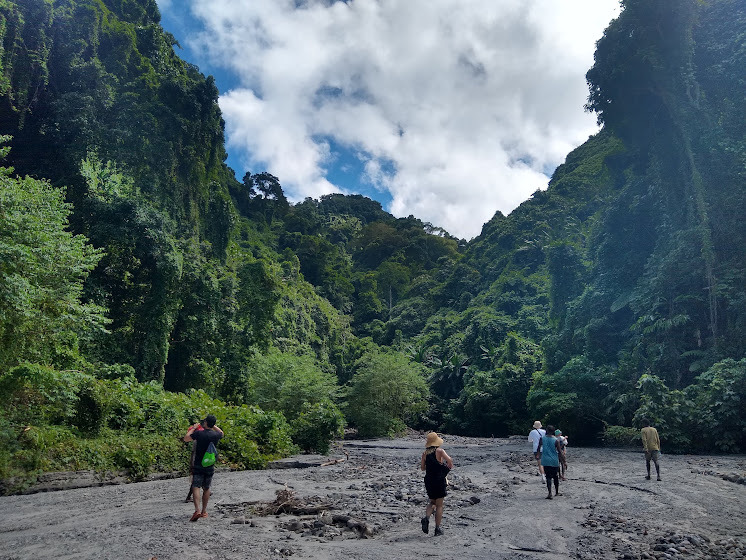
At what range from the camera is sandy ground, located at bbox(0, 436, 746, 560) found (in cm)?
667

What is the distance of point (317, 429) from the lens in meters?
22.2

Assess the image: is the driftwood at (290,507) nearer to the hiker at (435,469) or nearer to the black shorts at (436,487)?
the hiker at (435,469)

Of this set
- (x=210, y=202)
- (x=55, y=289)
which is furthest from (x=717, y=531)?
(x=210, y=202)

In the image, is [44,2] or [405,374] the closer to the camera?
[44,2]

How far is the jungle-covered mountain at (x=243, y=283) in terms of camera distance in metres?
14.3

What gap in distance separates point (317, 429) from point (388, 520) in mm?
13857

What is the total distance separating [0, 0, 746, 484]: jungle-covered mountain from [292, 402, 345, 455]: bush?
104mm

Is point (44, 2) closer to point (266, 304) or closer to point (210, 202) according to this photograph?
point (210, 202)

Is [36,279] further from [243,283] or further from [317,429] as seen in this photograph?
[243,283]

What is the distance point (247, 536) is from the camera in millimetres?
7195

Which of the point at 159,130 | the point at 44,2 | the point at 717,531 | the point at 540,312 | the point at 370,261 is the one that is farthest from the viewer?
the point at 370,261

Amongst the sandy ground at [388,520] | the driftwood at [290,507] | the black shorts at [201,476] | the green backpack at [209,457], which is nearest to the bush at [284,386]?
the sandy ground at [388,520]

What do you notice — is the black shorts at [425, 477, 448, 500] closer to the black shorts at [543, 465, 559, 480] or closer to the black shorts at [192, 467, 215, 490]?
the black shorts at [192, 467, 215, 490]

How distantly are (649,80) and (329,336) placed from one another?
3837 cm
